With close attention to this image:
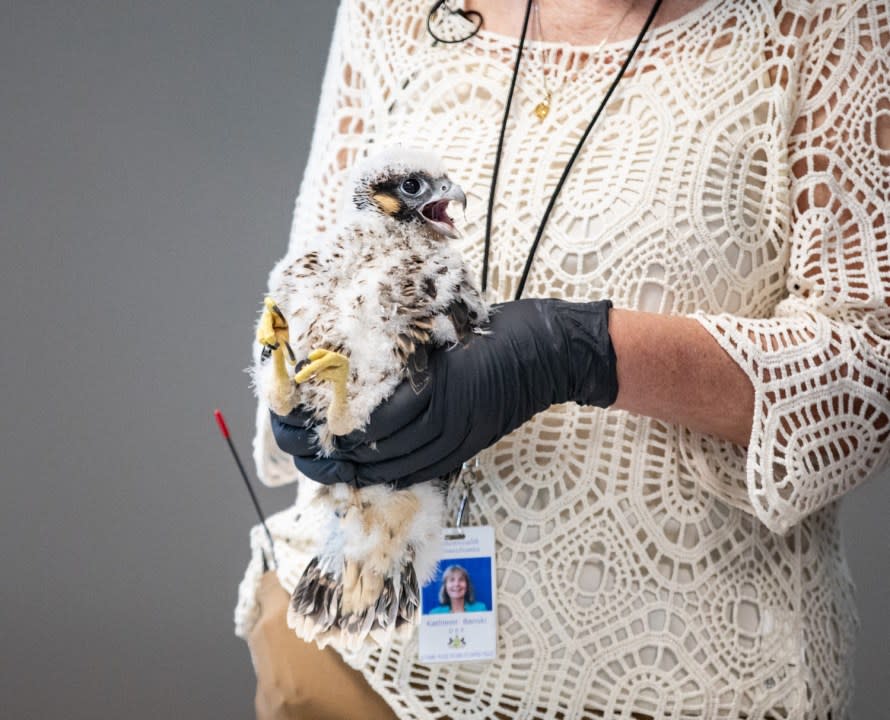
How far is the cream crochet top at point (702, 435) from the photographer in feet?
2.80

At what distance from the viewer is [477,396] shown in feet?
2.52

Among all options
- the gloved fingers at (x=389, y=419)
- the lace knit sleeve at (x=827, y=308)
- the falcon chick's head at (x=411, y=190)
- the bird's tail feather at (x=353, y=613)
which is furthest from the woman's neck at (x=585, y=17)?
the bird's tail feather at (x=353, y=613)

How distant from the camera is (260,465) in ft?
3.62

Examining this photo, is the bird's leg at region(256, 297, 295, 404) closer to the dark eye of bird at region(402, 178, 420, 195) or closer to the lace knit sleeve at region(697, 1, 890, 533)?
the dark eye of bird at region(402, 178, 420, 195)

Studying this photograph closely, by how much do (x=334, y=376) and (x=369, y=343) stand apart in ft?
0.15

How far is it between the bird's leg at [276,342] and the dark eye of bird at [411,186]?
157 millimetres

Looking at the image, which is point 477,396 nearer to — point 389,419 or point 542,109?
point 389,419

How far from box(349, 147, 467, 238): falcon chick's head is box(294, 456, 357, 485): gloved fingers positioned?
8.1 inches

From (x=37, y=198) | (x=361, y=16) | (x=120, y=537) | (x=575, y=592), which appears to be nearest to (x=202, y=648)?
(x=120, y=537)

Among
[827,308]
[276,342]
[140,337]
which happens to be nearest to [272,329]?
[276,342]

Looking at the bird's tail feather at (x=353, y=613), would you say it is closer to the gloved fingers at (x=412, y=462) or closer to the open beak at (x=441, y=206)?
the gloved fingers at (x=412, y=462)

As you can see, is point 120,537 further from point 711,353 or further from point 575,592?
point 711,353

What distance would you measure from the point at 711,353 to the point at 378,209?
32cm

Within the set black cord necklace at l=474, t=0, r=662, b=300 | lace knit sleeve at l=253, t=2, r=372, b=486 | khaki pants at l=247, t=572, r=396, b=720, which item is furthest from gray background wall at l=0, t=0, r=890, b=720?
black cord necklace at l=474, t=0, r=662, b=300
